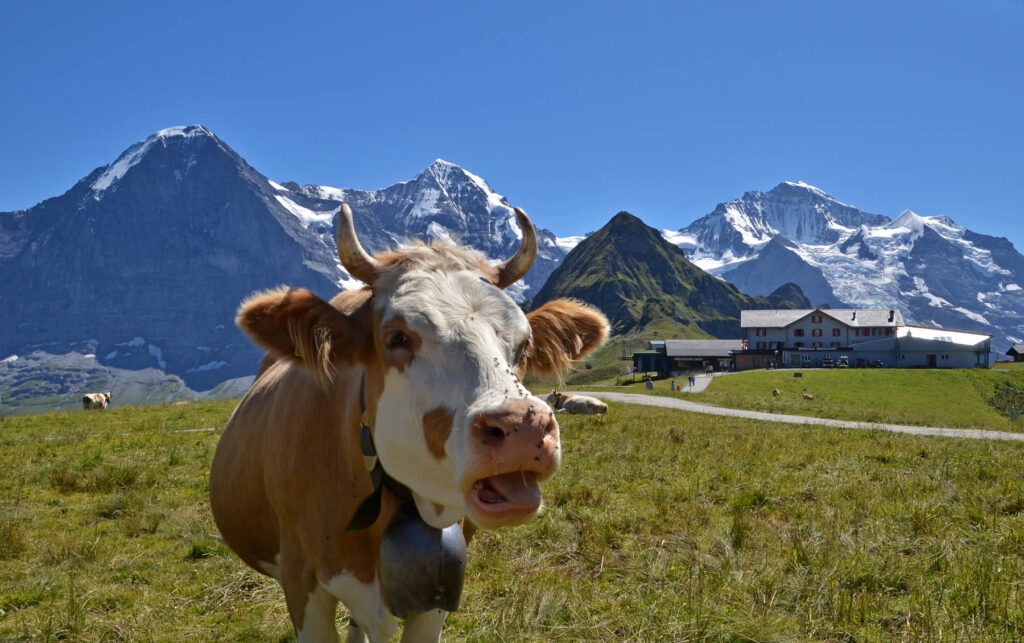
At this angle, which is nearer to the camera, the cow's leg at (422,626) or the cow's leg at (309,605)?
the cow's leg at (309,605)

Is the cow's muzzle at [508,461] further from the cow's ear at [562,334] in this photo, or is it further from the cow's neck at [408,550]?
the cow's ear at [562,334]

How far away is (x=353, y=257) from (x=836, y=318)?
12862 cm

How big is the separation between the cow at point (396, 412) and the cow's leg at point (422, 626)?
0.04 ft

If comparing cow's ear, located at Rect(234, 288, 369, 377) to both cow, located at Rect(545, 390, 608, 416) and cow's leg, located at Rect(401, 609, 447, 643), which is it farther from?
cow, located at Rect(545, 390, 608, 416)

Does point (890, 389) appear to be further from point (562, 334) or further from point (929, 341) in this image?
point (562, 334)

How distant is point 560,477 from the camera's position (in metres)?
11.6

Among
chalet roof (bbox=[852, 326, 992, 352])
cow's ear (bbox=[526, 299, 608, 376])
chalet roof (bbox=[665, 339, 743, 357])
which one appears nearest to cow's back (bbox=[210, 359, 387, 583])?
cow's ear (bbox=[526, 299, 608, 376])

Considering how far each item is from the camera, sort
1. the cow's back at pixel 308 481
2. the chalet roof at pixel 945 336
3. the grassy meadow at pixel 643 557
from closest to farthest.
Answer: the cow's back at pixel 308 481
the grassy meadow at pixel 643 557
the chalet roof at pixel 945 336

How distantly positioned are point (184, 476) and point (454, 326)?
10.9 m

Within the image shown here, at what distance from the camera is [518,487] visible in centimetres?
289

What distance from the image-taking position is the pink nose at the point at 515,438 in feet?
9.23

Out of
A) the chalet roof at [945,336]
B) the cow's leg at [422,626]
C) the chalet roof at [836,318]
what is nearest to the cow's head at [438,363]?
the cow's leg at [422,626]

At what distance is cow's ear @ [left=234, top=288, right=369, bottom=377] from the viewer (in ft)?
12.0

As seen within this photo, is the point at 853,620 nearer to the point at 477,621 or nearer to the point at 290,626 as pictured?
the point at 477,621
